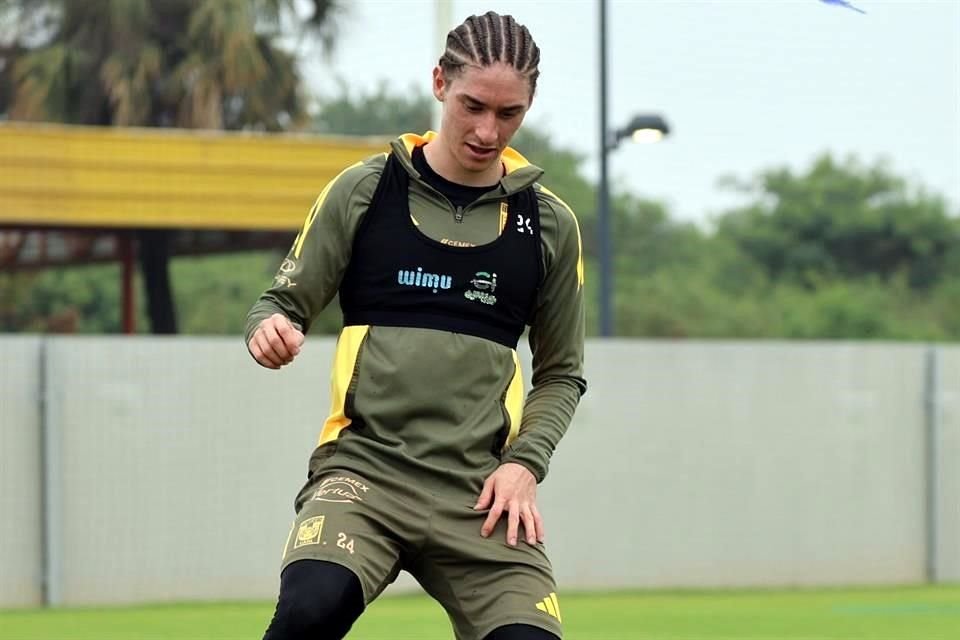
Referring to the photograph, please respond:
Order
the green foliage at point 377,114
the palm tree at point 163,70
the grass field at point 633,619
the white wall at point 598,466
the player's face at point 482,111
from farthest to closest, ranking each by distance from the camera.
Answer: the green foliage at point 377,114 → the palm tree at point 163,70 → the white wall at point 598,466 → the grass field at point 633,619 → the player's face at point 482,111

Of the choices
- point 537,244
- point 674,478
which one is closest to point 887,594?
point 674,478

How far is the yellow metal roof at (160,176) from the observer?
1889 centimetres

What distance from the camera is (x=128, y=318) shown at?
22.1m

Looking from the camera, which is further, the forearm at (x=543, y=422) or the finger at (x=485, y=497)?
the forearm at (x=543, y=422)

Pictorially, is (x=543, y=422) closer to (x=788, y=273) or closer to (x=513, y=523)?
(x=513, y=523)

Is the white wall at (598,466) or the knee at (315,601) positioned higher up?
the knee at (315,601)

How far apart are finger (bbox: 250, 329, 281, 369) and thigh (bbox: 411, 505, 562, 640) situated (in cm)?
48

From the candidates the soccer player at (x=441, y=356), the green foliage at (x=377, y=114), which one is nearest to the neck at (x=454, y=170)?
the soccer player at (x=441, y=356)

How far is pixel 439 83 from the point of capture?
3.97 metres

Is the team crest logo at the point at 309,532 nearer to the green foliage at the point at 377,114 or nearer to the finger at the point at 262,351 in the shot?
the finger at the point at 262,351

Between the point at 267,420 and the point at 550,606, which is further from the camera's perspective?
the point at 267,420

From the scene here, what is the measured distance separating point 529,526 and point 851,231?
5142 centimetres

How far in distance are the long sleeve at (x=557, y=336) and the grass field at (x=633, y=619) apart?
19.7 feet

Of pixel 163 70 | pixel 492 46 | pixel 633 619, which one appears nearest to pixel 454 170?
pixel 492 46
